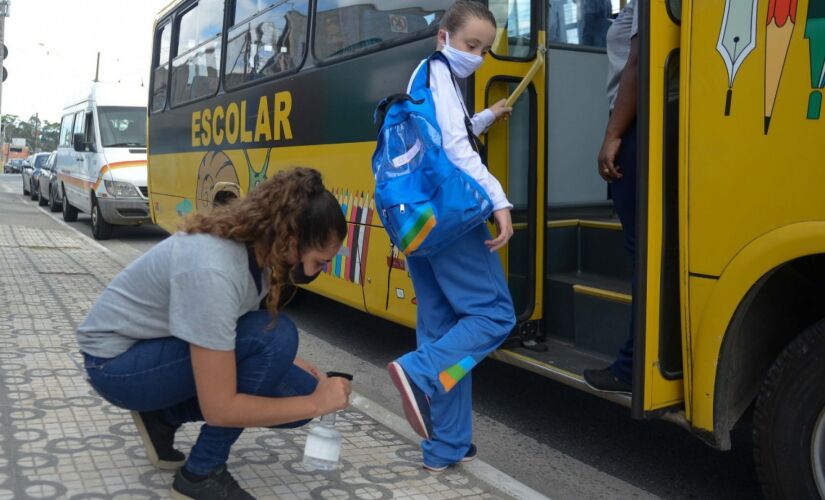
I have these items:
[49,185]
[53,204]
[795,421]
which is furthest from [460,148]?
[49,185]

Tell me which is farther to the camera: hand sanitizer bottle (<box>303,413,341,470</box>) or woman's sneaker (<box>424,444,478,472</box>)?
woman's sneaker (<box>424,444,478,472</box>)

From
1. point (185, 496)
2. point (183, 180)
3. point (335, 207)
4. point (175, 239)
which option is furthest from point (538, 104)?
point (183, 180)

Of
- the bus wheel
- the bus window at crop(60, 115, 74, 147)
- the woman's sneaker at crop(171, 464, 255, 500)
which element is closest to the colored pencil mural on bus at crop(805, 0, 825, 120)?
the bus wheel

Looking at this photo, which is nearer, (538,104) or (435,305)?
(435,305)

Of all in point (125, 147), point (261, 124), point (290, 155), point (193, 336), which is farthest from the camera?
point (125, 147)

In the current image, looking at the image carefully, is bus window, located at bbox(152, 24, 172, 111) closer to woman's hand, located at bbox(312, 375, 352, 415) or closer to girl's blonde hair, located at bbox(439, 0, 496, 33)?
girl's blonde hair, located at bbox(439, 0, 496, 33)

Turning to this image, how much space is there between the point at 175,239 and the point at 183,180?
631 cm

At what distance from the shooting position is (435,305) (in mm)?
3398

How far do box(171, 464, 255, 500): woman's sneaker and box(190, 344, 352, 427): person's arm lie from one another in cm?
31

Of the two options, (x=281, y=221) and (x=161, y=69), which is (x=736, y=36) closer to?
(x=281, y=221)

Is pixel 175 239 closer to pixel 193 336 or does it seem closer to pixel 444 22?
pixel 193 336

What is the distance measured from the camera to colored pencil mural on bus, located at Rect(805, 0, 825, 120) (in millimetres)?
2471

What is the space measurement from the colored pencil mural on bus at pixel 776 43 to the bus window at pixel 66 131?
1472cm

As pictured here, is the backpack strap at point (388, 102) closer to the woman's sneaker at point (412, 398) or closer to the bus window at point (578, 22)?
the woman's sneaker at point (412, 398)
